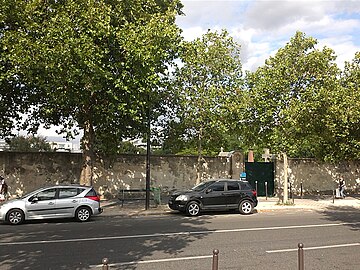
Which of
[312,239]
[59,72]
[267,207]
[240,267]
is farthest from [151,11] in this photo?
[240,267]

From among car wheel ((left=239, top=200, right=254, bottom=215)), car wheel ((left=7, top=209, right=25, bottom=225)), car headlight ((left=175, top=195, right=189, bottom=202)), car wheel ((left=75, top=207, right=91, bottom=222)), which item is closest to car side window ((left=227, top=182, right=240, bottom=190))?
car wheel ((left=239, top=200, right=254, bottom=215))

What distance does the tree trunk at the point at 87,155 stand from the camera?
707 inches

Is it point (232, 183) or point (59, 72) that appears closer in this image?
point (59, 72)

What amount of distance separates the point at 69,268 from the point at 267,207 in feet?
44.7

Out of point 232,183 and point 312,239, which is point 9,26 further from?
point 312,239

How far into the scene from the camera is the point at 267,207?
19.0 metres


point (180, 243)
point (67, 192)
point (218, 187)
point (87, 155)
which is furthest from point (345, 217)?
point (87, 155)

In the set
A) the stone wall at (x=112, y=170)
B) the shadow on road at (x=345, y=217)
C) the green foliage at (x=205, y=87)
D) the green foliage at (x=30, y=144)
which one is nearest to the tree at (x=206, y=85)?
the green foliage at (x=205, y=87)

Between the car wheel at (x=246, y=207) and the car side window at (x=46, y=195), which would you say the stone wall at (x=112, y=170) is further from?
the car side window at (x=46, y=195)

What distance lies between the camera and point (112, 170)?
2200cm

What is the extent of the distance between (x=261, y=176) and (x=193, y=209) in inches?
411

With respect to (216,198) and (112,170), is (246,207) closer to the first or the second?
(216,198)

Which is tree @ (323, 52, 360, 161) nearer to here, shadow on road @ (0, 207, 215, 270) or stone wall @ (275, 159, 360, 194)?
stone wall @ (275, 159, 360, 194)

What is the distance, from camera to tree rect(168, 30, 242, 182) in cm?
2003
